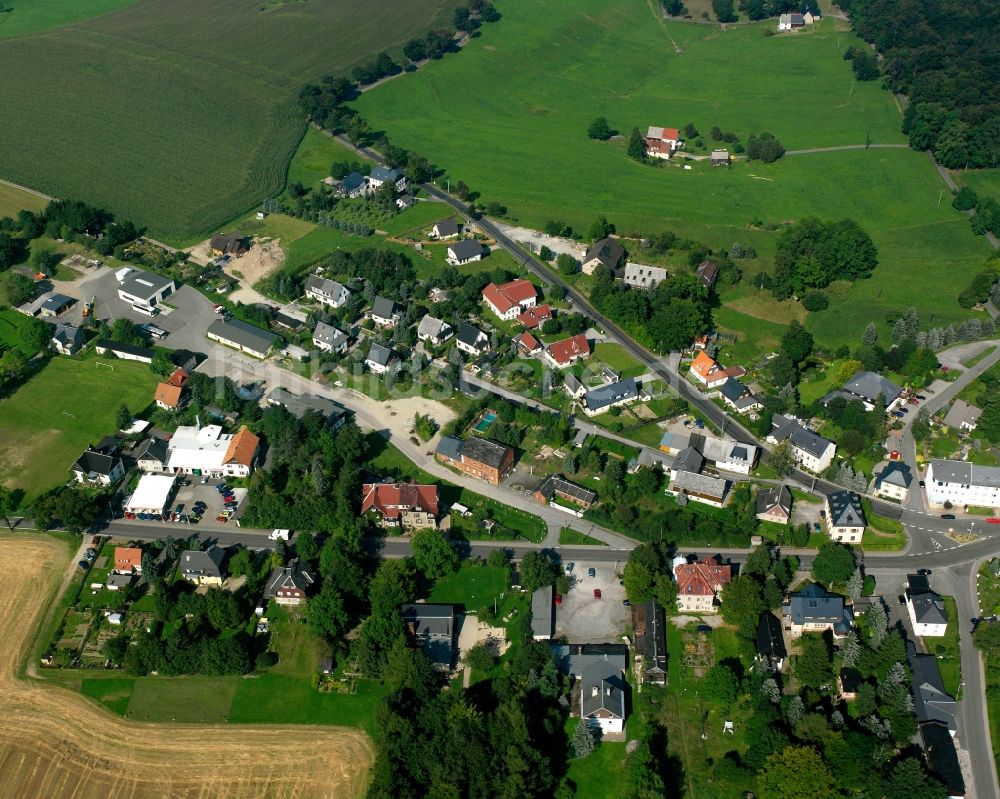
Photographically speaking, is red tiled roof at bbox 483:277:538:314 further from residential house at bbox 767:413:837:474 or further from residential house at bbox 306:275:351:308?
residential house at bbox 767:413:837:474

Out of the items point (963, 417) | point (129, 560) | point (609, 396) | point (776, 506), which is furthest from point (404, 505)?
point (963, 417)

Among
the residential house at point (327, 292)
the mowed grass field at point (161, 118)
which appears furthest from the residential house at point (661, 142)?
the residential house at point (327, 292)

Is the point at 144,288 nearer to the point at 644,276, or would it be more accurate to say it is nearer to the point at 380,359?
the point at 380,359

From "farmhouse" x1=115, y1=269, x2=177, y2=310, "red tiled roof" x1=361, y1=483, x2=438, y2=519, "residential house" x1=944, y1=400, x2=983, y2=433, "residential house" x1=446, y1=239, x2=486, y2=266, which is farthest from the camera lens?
"residential house" x1=446, y1=239, x2=486, y2=266

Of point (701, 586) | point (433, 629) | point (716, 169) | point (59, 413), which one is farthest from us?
point (716, 169)

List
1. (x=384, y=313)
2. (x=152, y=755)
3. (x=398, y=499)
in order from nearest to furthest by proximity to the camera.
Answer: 1. (x=152, y=755)
2. (x=398, y=499)
3. (x=384, y=313)

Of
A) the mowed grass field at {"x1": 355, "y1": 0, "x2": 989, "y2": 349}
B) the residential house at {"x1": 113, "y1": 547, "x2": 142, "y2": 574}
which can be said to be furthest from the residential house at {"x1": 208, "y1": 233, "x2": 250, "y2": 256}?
the residential house at {"x1": 113, "y1": 547, "x2": 142, "y2": 574}
